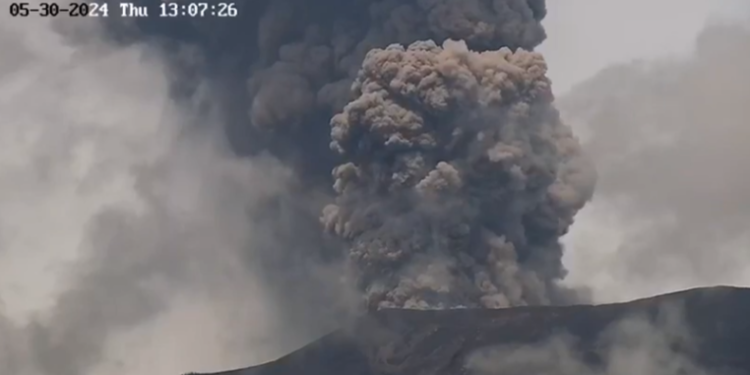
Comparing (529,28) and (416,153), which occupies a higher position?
(529,28)

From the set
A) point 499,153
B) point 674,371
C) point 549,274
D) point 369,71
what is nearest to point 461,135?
point 499,153

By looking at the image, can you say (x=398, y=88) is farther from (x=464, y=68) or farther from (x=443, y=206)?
(x=443, y=206)

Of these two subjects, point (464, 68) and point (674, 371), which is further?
point (674, 371)

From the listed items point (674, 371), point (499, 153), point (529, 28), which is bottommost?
point (674, 371)

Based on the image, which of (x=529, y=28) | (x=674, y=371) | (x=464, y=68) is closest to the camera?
(x=464, y=68)

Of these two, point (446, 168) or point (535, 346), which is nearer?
point (446, 168)

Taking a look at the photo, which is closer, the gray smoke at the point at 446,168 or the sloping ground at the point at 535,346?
the gray smoke at the point at 446,168

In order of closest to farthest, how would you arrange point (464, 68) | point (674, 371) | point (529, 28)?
1. point (464, 68)
2. point (529, 28)
3. point (674, 371)

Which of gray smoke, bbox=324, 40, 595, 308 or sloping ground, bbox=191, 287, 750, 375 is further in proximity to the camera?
sloping ground, bbox=191, 287, 750, 375
